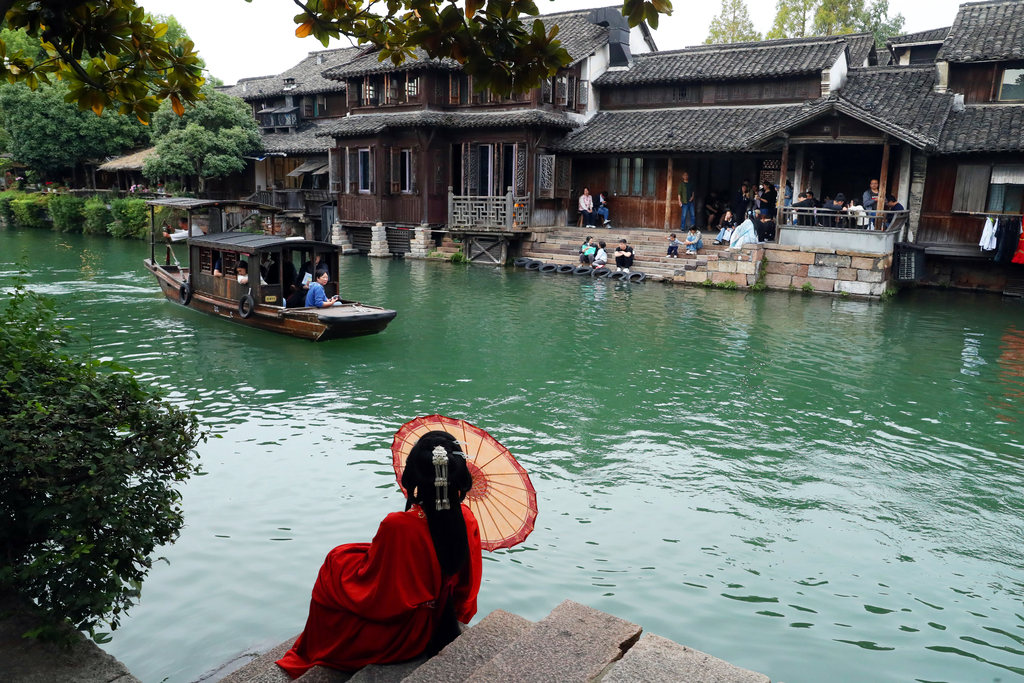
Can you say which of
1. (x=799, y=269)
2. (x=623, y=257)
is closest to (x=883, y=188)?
(x=799, y=269)

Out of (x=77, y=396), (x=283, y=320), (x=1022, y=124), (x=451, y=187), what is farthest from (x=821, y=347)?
(x=451, y=187)

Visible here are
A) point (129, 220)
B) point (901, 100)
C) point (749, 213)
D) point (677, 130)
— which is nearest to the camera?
point (901, 100)

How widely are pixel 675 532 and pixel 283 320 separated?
340 inches

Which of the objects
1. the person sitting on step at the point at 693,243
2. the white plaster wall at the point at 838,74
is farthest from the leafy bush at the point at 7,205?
the white plaster wall at the point at 838,74

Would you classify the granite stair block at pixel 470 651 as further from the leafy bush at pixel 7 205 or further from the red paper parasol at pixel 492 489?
the leafy bush at pixel 7 205

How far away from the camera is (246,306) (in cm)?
1384

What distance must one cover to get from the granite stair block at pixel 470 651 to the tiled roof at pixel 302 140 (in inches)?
1185

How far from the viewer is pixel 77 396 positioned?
3.84 metres

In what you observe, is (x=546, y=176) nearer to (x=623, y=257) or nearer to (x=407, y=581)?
(x=623, y=257)

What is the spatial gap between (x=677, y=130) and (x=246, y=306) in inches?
595

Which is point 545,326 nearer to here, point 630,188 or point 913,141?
point 913,141

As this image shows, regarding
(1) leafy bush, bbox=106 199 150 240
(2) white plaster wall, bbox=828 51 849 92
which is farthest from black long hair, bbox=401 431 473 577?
(1) leafy bush, bbox=106 199 150 240

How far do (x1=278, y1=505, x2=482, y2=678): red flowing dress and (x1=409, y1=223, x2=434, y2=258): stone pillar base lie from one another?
23.0 m

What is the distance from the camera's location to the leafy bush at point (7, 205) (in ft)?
130
